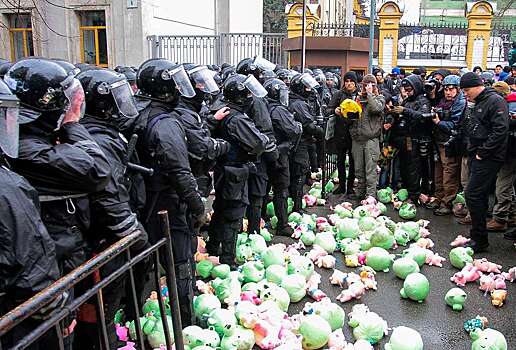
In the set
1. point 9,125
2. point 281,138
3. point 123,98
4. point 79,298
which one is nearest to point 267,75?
point 281,138

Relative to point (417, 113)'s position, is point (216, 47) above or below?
above

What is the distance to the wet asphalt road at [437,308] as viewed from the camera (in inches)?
185

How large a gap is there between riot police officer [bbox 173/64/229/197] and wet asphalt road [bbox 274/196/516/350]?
1.60 meters

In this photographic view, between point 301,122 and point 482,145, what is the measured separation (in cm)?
255

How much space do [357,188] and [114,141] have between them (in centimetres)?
595

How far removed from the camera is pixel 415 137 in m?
8.66

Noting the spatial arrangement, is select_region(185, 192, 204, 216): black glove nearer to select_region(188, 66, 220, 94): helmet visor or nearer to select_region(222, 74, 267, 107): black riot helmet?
select_region(188, 66, 220, 94): helmet visor

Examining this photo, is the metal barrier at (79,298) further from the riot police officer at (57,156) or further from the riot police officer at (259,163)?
Answer: the riot police officer at (259,163)

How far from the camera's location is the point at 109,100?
389cm

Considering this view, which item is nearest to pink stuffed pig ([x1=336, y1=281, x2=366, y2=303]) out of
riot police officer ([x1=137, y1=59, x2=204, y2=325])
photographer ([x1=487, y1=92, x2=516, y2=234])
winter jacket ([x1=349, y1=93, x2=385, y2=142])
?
riot police officer ([x1=137, y1=59, x2=204, y2=325])

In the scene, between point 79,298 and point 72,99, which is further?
point 72,99

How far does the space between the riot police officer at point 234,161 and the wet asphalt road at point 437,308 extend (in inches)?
44.0

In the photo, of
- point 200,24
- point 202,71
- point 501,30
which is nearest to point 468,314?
point 202,71

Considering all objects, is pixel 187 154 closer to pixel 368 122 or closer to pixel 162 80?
pixel 162 80
